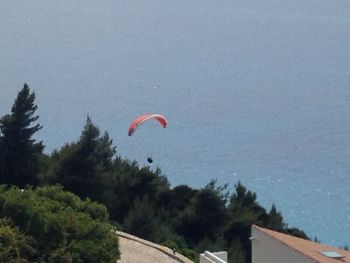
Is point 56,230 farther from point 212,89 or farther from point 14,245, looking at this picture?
point 212,89

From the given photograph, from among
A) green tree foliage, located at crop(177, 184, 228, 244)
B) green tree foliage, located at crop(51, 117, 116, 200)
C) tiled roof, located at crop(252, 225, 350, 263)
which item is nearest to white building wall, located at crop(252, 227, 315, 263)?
tiled roof, located at crop(252, 225, 350, 263)

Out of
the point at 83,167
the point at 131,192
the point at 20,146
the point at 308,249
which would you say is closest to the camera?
the point at 308,249

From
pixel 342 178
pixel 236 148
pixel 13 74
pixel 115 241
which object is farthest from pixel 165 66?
pixel 115 241

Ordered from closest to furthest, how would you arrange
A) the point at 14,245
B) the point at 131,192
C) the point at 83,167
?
the point at 14,245, the point at 83,167, the point at 131,192

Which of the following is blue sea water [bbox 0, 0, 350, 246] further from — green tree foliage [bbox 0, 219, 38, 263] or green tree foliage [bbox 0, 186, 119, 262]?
green tree foliage [bbox 0, 219, 38, 263]

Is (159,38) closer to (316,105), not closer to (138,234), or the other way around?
(316,105)

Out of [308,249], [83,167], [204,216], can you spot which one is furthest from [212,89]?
[308,249]
